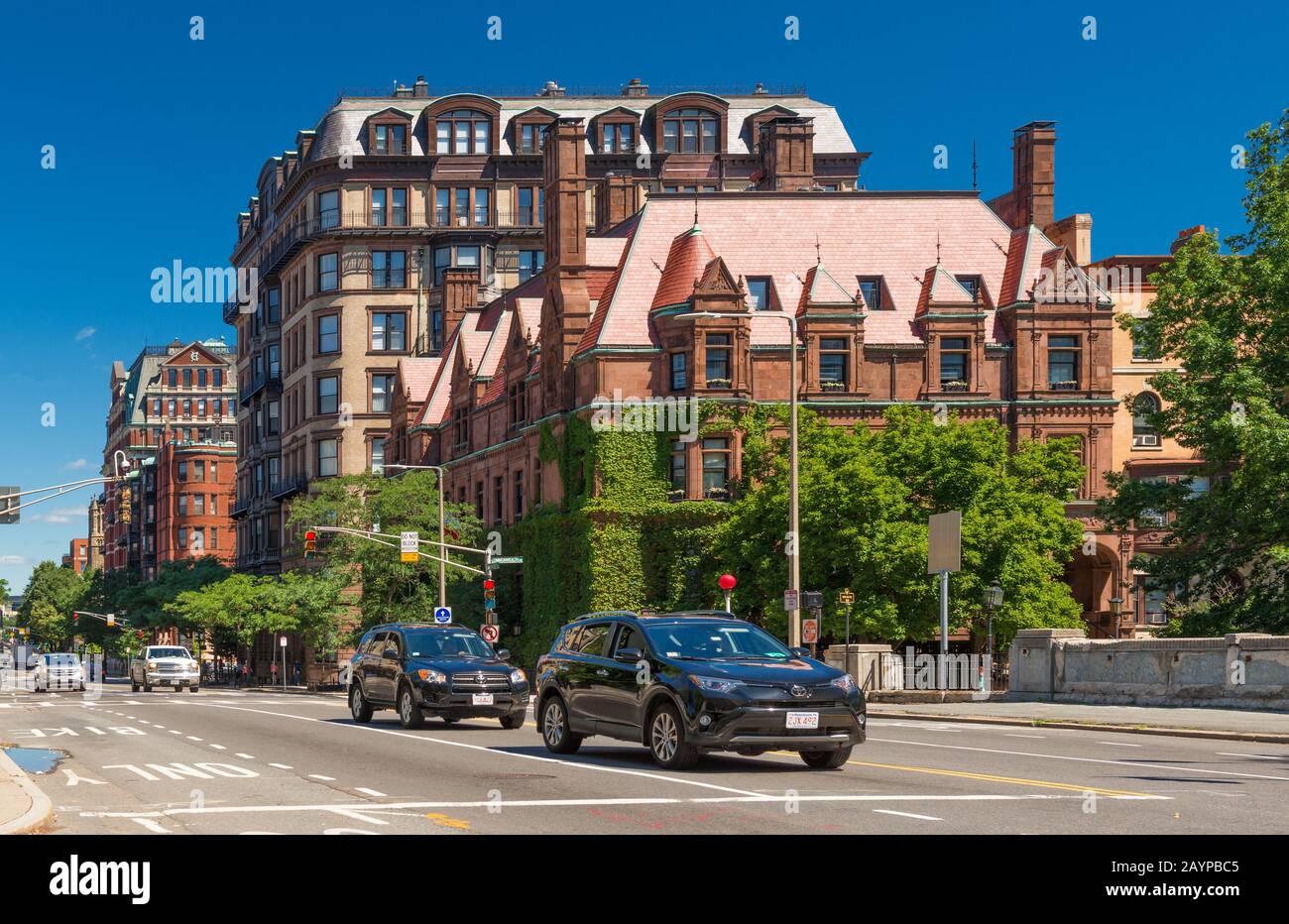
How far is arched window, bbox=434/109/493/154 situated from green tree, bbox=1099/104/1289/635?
5729cm

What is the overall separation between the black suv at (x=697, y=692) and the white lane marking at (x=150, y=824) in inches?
230

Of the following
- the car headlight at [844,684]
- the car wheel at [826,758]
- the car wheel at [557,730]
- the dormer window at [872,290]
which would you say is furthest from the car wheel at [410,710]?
the dormer window at [872,290]

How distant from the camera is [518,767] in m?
18.9

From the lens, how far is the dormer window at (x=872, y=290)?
213 ft

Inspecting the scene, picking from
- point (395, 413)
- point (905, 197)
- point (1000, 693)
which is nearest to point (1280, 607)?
point (1000, 693)

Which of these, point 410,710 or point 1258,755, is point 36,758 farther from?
point 1258,755

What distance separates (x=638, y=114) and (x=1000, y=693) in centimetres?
6499

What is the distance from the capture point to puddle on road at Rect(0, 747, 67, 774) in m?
20.7

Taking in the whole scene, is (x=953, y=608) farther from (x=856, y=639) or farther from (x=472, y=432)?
(x=472, y=432)

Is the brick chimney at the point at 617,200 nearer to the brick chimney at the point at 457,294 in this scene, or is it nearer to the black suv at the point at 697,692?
the brick chimney at the point at 457,294

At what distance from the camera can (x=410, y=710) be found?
27875mm

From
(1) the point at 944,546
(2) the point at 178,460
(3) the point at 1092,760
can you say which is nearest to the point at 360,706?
(3) the point at 1092,760

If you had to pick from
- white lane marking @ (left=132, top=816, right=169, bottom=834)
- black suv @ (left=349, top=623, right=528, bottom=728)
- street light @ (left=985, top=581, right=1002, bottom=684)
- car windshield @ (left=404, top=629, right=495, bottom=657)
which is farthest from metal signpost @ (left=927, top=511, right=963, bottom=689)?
white lane marking @ (left=132, top=816, right=169, bottom=834)

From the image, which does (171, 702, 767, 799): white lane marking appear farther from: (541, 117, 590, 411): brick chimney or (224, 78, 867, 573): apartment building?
(224, 78, 867, 573): apartment building
